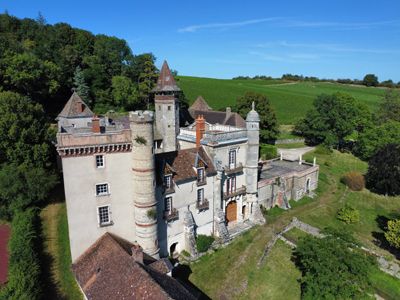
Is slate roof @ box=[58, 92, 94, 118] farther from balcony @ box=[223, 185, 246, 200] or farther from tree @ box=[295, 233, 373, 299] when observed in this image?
tree @ box=[295, 233, 373, 299]

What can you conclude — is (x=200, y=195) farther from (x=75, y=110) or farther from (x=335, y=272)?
(x=75, y=110)

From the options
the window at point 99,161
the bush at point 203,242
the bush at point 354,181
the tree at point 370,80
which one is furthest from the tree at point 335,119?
the tree at point 370,80

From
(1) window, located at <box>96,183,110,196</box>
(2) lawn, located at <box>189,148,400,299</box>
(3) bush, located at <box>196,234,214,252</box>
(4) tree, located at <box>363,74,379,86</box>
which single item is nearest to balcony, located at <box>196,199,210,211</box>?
(3) bush, located at <box>196,234,214,252</box>

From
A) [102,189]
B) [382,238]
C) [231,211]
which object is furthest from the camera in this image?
[382,238]

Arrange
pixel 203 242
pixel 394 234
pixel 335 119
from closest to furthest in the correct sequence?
pixel 203 242, pixel 394 234, pixel 335 119

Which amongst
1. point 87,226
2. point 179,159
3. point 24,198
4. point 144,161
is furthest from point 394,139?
point 24,198

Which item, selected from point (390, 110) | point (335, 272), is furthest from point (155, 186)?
point (390, 110)

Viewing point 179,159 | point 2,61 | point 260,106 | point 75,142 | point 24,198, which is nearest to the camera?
point 75,142

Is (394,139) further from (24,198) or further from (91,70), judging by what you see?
(91,70)
